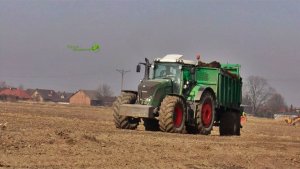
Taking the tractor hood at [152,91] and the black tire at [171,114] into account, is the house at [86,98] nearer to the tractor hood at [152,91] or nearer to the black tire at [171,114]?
the tractor hood at [152,91]

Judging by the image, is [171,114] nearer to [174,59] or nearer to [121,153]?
[174,59]

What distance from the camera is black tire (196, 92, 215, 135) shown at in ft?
53.6

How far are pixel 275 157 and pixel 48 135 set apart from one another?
5731 mm

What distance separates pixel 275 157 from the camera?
12.0m

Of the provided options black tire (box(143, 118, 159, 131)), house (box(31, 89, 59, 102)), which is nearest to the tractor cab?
black tire (box(143, 118, 159, 131))

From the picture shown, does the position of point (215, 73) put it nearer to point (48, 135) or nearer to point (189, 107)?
point (189, 107)

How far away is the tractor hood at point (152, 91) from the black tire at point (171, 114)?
63 cm

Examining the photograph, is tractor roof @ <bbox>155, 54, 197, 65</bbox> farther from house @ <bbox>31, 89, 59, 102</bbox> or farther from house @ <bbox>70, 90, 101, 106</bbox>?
house @ <bbox>31, 89, 59, 102</bbox>

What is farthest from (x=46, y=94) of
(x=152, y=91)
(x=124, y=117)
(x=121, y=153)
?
(x=121, y=153)

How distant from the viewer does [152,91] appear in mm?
15891

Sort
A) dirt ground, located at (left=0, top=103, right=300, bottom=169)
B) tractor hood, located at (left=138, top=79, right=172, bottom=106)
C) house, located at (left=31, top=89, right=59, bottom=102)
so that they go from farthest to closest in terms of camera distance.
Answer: house, located at (left=31, top=89, right=59, bottom=102)
tractor hood, located at (left=138, top=79, right=172, bottom=106)
dirt ground, located at (left=0, top=103, right=300, bottom=169)

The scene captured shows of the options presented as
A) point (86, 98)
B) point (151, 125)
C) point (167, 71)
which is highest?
point (86, 98)

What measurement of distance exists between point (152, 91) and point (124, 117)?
1.29 m

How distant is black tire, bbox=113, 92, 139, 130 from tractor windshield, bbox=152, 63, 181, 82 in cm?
136
